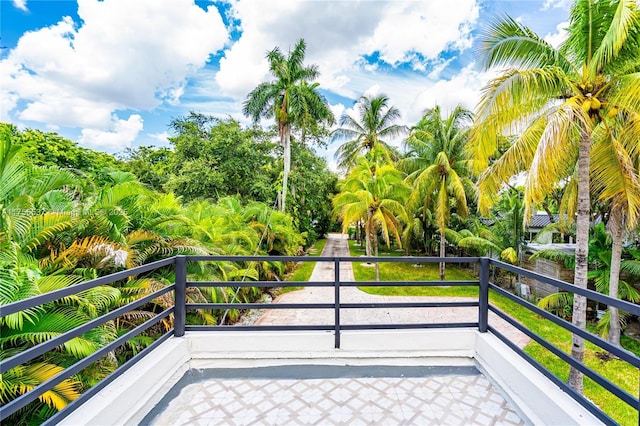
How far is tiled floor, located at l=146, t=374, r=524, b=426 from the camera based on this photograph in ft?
6.62

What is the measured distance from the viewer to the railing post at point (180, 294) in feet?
9.02

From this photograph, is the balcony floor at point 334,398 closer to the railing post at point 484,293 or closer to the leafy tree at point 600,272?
the railing post at point 484,293

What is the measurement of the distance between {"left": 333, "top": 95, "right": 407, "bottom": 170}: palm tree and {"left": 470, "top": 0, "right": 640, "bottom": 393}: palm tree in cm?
1225

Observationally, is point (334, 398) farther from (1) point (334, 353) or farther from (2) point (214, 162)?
(2) point (214, 162)

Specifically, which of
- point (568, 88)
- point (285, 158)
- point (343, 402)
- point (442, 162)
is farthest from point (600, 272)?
point (285, 158)

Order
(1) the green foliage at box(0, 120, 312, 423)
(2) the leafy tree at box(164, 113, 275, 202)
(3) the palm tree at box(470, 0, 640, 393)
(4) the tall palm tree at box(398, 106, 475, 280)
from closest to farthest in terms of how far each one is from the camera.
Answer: (1) the green foliage at box(0, 120, 312, 423) < (3) the palm tree at box(470, 0, 640, 393) < (4) the tall palm tree at box(398, 106, 475, 280) < (2) the leafy tree at box(164, 113, 275, 202)

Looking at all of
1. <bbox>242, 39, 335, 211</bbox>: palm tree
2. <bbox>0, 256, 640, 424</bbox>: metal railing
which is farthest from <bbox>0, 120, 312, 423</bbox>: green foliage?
<bbox>242, 39, 335, 211</bbox>: palm tree

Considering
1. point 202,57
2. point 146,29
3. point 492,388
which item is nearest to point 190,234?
point 146,29

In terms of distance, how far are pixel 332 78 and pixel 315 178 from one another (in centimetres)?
534

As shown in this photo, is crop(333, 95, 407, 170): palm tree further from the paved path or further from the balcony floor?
the balcony floor

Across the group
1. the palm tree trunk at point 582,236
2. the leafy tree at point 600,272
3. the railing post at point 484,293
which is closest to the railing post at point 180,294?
the railing post at point 484,293

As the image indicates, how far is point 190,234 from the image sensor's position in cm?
525

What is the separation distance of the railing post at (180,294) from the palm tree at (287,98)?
1112 centimetres

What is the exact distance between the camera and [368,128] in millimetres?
17891
